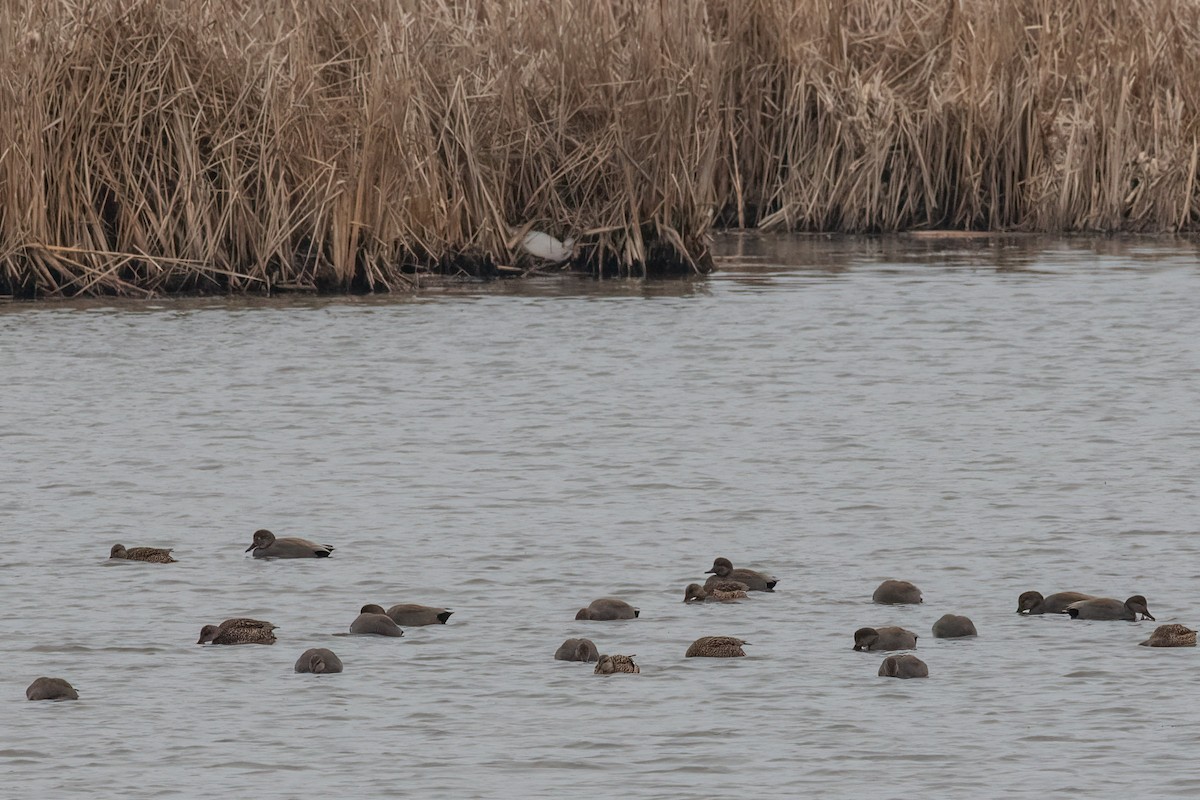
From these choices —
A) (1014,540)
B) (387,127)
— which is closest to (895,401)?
(1014,540)

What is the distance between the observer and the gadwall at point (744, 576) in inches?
432

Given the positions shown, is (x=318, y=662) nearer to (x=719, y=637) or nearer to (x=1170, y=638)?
(x=719, y=637)

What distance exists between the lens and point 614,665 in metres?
9.55

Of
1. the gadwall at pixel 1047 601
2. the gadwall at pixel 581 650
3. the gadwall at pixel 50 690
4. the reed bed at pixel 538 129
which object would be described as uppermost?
the reed bed at pixel 538 129

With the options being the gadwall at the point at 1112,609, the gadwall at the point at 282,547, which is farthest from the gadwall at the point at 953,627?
the gadwall at the point at 282,547

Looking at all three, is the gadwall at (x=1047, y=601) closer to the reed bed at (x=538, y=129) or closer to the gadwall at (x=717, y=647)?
the gadwall at (x=717, y=647)

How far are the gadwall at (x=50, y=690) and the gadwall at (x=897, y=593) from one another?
3.62m

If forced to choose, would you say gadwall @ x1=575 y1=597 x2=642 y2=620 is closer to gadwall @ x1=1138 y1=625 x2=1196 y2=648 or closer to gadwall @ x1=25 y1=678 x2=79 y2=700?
gadwall @ x1=1138 y1=625 x2=1196 y2=648

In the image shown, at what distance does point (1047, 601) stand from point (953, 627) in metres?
0.57

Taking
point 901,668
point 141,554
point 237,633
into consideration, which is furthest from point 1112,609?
point 141,554

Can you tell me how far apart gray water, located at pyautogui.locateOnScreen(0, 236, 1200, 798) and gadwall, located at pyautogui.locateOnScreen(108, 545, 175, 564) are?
108mm

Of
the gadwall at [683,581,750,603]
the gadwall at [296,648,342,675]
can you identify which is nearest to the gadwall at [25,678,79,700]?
the gadwall at [296,648,342,675]

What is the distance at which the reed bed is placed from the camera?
2098 centimetres

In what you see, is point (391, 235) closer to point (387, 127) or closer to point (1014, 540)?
point (387, 127)
